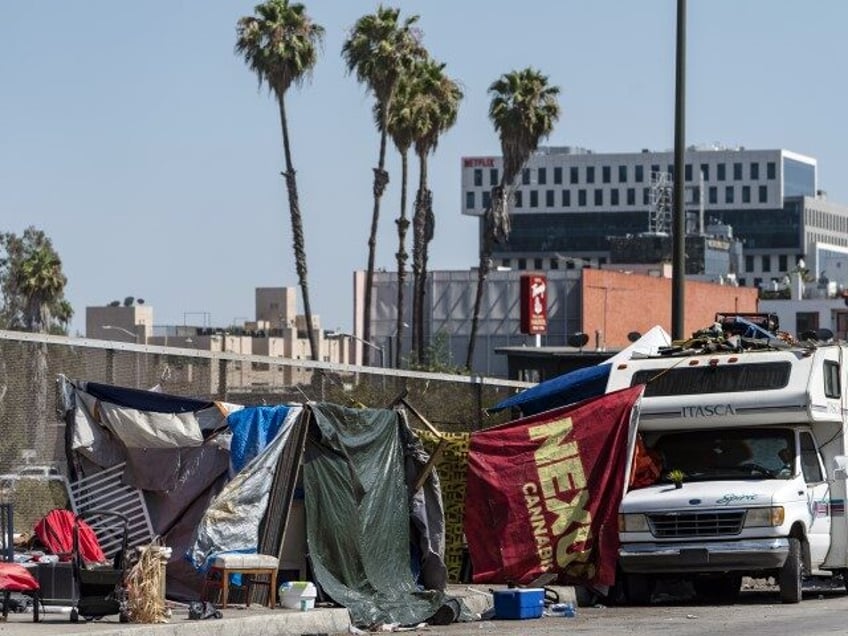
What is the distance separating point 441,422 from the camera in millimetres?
24953

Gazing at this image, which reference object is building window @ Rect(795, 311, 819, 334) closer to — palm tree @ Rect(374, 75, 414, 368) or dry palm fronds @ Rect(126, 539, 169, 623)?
palm tree @ Rect(374, 75, 414, 368)

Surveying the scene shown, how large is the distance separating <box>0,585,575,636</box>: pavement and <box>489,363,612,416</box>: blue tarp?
5.37 m

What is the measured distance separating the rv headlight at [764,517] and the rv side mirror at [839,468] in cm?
169

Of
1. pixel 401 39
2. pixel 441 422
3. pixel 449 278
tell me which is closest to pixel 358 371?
pixel 441 422

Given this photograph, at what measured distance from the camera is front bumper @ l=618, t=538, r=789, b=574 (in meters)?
20.1

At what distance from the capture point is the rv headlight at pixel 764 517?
20078mm

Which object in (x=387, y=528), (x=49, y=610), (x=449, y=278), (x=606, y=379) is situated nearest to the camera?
(x=49, y=610)

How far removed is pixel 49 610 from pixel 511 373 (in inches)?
1524

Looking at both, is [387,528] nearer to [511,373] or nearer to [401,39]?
[511,373]

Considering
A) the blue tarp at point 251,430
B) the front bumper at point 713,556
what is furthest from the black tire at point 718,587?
the blue tarp at point 251,430

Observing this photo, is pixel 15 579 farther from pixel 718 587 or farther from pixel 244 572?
pixel 718 587

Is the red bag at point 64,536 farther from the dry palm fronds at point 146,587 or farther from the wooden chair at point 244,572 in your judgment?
the dry palm fronds at point 146,587

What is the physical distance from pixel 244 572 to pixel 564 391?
6100 millimetres

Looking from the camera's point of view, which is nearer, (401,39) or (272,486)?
(272,486)
